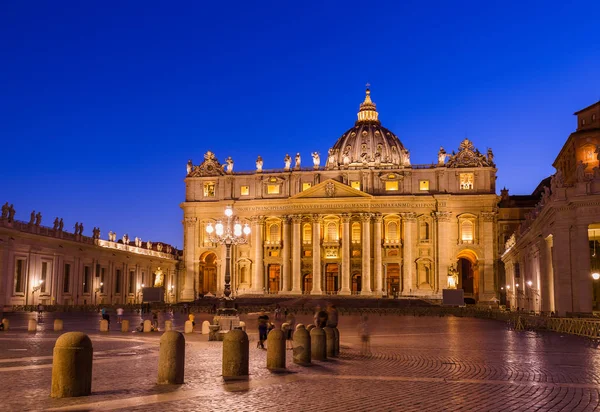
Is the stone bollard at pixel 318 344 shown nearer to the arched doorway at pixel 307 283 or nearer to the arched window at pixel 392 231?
the arched window at pixel 392 231

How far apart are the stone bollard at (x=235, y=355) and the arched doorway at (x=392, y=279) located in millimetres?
75298

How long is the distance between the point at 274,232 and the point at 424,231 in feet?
64.1

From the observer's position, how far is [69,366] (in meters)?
11.8

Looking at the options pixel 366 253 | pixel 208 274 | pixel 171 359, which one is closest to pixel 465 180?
pixel 366 253

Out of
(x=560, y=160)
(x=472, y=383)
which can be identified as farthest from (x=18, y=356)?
(x=560, y=160)

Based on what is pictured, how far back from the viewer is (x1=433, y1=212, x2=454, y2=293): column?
85.9m

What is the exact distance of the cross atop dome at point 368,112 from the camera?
125250 mm

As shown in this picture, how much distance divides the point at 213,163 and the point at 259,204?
973 cm

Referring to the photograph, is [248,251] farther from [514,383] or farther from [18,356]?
[514,383]

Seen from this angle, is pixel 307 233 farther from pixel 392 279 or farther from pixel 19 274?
pixel 19 274

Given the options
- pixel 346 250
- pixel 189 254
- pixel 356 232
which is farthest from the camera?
pixel 189 254

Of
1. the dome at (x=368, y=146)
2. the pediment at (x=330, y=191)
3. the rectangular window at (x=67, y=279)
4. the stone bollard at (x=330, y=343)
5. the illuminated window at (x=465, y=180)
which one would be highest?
the dome at (x=368, y=146)

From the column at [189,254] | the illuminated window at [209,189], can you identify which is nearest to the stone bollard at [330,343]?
the column at [189,254]

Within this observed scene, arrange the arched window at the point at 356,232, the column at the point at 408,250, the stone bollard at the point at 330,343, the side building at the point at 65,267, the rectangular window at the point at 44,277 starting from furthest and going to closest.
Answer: the arched window at the point at 356,232 < the column at the point at 408,250 < the rectangular window at the point at 44,277 < the side building at the point at 65,267 < the stone bollard at the point at 330,343
